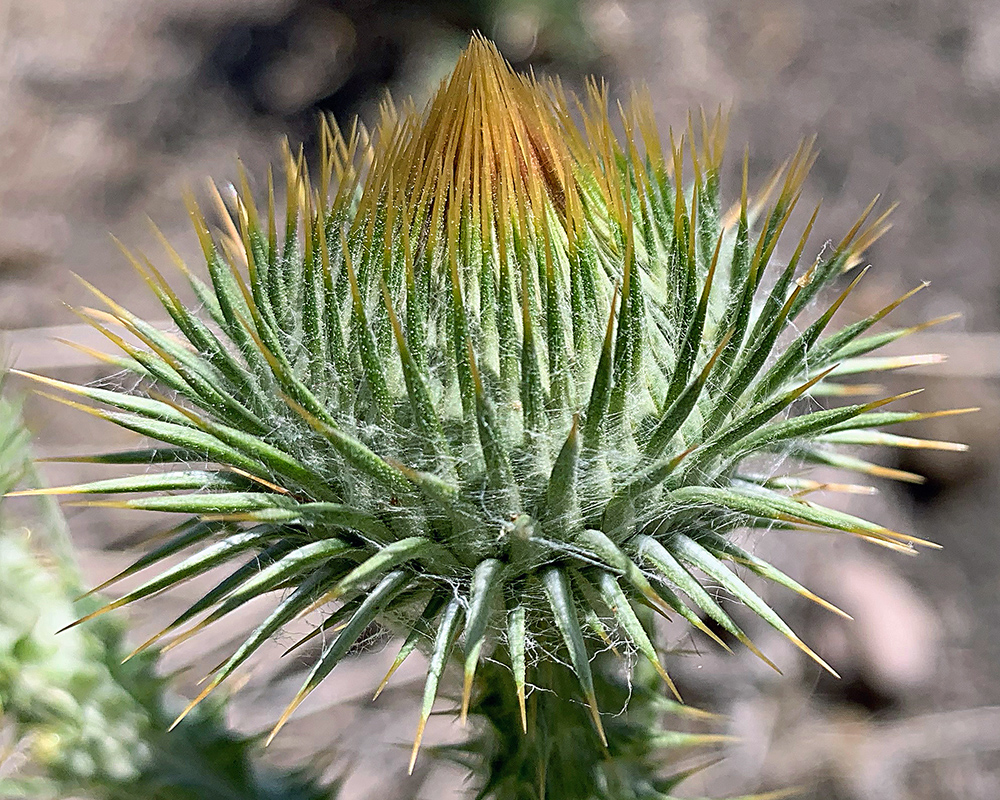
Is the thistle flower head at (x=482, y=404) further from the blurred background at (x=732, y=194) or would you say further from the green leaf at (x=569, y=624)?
the blurred background at (x=732, y=194)

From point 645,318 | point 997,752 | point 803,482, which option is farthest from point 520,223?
point 997,752

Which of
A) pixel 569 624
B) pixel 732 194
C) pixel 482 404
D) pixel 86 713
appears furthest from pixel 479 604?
pixel 732 194

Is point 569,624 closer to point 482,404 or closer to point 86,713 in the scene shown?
point 482,404

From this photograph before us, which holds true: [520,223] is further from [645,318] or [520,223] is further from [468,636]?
[468,636]

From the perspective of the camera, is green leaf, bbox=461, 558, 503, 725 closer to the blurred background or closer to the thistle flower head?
the thistle flower head

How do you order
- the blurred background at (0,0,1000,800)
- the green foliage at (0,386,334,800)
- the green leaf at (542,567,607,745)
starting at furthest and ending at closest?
the blurred background at (0,0,1000,800), the green foliage at (0,386,334,800), the green leaf at (542,567,607,745)

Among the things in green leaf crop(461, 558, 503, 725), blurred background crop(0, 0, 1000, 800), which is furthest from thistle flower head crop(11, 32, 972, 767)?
blurred background crop(0, 0, 1000, 800)
